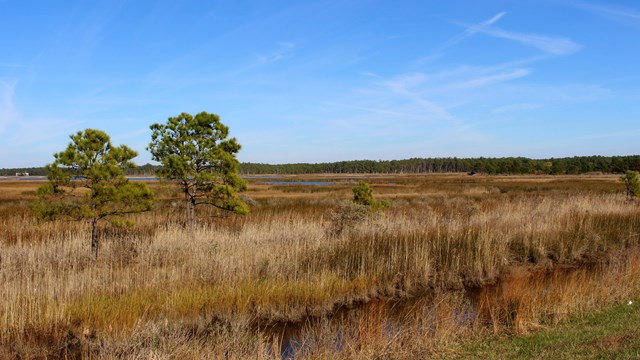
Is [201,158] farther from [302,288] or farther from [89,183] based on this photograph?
[302,288]

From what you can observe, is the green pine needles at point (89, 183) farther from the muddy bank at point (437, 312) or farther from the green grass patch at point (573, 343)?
the green grass patch at point (573, 343)

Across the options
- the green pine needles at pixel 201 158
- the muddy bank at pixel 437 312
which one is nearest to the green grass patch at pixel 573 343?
the muddy bank at pixel 437 312

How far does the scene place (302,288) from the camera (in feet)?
28.6

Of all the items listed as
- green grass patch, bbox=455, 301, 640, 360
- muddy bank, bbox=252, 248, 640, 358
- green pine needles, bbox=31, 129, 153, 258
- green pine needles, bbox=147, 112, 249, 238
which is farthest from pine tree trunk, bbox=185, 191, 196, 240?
green grass patch, bbox=455, 301, 640, 360

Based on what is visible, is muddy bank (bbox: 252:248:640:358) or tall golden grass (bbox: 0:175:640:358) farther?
muddy bank (bbox: 252:248:640:358)

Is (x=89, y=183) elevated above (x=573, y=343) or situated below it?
above

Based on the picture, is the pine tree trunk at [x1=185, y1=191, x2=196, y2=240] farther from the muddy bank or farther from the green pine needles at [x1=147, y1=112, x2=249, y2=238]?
the muddy bank

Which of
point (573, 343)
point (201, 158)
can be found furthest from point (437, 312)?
point (201, 158)

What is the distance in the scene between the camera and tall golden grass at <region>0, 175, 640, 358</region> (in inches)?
238

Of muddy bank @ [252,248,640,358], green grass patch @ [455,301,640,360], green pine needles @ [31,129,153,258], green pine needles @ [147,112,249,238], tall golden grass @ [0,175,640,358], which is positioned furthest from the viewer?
green pine needles @ [147,112,249,238]

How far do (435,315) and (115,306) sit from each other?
16.3ft

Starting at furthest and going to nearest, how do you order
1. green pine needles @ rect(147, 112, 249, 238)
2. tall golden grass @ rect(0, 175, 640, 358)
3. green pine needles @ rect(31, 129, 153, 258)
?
1. green pine needles @ rect(147, 112, 249, 238)
2. green pine needles @ rect(31, 129, 153, 258)
3. tall golden grass @ rect(0, 175, 640, 358)

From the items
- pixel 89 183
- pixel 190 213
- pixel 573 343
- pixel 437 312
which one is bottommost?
pixel 437 312

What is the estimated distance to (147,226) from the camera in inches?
636
